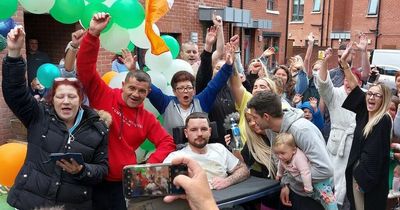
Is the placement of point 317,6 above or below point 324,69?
above

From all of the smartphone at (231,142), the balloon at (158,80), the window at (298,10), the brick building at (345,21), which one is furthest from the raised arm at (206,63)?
the window at (298,10)

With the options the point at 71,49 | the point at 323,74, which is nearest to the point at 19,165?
the point at 71,49

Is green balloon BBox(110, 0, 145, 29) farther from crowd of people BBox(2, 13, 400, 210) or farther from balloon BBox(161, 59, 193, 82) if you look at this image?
balloon BBox(161, 59, 193, 82)

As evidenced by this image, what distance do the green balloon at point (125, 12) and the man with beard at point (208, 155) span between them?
112 cm

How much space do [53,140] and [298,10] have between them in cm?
3133

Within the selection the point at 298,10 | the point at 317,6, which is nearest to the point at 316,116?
the point at 317,6

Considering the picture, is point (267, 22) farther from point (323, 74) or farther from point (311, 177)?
point (311, 177)

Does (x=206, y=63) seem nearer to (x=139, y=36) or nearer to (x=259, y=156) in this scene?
(x=139, y=36)

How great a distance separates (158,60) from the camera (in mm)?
3885

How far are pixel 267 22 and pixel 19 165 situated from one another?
515 inches

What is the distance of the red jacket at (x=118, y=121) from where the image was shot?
9.26 feet

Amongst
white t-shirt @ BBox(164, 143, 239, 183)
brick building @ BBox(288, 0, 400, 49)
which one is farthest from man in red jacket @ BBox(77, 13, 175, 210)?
brick building @ BBox(288, 0, 400, 49)

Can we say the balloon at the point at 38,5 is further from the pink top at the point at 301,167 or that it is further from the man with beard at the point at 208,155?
the pink top at the point at 301,167

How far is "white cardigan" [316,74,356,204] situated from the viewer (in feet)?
13.1
